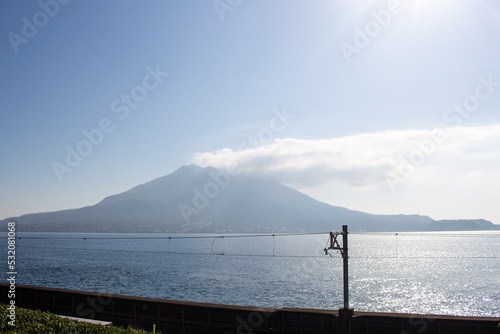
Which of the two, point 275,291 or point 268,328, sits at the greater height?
point 268,328

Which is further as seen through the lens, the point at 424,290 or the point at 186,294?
the point at 424,290

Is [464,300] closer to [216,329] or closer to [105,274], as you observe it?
[216,329]

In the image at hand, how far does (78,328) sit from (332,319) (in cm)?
832

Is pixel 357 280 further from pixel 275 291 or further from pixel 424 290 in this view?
pixel 275 291

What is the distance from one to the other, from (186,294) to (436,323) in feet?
100

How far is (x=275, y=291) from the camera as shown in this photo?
136ft

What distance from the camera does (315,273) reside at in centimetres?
5919

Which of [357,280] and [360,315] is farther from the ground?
[360,315]

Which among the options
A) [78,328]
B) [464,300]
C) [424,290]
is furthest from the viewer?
[424,290]

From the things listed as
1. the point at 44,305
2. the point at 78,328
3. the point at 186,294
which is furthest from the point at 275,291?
the point at 78,328

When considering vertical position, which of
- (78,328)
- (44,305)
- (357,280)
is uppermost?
(78,328)

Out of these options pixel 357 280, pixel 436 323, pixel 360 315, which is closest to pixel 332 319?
pixel 360 315

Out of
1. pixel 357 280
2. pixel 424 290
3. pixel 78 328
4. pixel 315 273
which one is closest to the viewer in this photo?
pixel 78 328

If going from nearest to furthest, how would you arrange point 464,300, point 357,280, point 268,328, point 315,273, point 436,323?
1. point 436,323
2. point 268,328
3. point 464,300
4. point 357,280
5. point 315,273
